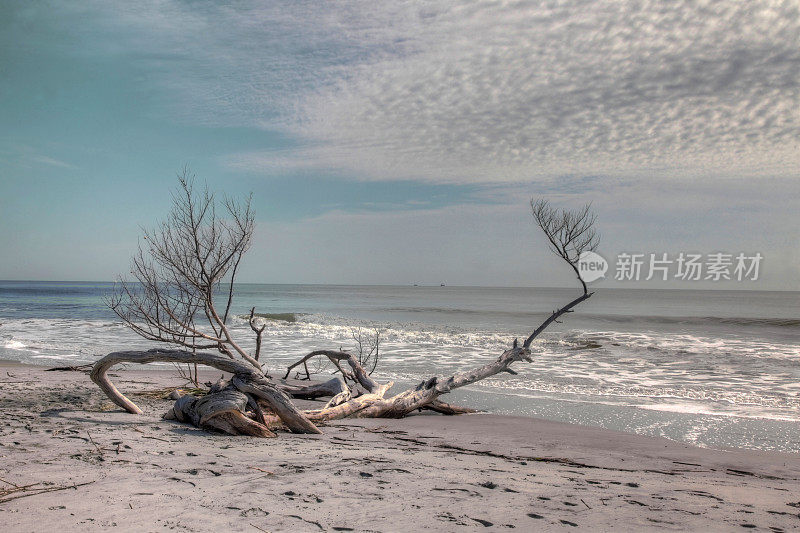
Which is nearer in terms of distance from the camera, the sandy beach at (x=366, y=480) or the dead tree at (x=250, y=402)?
the sandy beach at (x=366, y=480)

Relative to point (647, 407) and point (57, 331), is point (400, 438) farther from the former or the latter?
point (57, 331)

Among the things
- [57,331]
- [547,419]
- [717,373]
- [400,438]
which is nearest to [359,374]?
[400,438]

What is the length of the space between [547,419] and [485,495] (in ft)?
15.4

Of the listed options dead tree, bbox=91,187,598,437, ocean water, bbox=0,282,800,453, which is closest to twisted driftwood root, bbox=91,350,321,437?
dead tree, bbox=91,187,598,437

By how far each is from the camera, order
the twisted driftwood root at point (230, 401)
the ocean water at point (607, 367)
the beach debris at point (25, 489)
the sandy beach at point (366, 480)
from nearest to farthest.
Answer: the sandy beach at point (366, 480)
the beach debris at point (25, 489)
the twisted driftwood root at point (230, 401)
the ocean water at point (607, 367)

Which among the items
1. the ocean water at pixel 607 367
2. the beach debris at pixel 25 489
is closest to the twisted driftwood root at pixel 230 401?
the beach debris at pixel 25 489

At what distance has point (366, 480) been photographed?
4168mm

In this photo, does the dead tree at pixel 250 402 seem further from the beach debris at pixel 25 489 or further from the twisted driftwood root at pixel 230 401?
the beach debris at pixel 25 489

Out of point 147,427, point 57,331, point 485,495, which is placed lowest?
point 57,331

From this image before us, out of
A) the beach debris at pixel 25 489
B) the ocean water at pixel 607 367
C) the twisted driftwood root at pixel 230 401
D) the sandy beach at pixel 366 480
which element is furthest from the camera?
the ocean water at pixel 607 367

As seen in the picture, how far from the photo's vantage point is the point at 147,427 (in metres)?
5.94

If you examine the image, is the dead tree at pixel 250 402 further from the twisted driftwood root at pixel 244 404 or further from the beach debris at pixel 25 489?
the beach debris at pixel 25 489

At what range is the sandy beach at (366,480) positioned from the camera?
3334 mm

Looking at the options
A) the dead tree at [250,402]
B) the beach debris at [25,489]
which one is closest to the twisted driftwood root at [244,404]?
the dead tree at [250,402]
